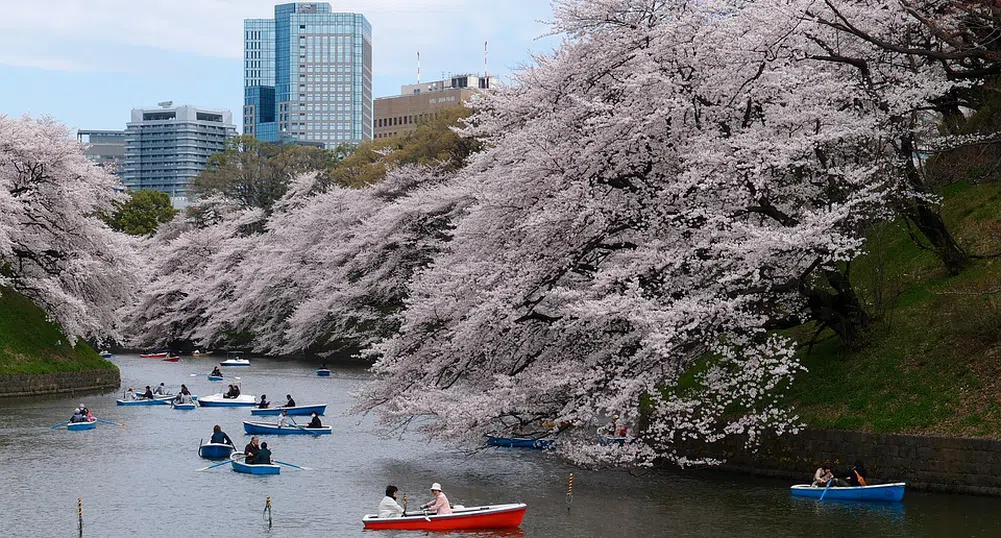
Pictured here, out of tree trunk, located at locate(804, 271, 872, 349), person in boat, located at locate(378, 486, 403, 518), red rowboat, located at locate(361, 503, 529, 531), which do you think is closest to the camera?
red rowboat, located at locate(361, 503, 529, 531)

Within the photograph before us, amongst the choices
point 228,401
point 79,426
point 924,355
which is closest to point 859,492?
point 924,355

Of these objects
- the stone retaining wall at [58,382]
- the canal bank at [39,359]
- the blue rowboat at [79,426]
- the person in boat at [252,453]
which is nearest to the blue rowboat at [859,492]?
the person in boat at [252,453]

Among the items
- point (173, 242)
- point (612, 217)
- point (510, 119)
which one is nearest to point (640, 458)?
point (612, 217)

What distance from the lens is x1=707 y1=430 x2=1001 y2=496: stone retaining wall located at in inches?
1046

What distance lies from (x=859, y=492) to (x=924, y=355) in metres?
4.84

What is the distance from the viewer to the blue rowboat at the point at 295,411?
46844 millimetres

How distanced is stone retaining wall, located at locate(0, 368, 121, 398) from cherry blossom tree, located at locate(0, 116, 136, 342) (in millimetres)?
2389

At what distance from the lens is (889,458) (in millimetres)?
28125

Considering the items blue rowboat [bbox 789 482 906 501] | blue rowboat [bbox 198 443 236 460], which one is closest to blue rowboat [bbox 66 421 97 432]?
blue rowboat [bbox 198 443 236 460]

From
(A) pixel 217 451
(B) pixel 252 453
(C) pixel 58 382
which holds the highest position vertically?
(C) pixel 58 382

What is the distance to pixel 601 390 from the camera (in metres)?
28.9

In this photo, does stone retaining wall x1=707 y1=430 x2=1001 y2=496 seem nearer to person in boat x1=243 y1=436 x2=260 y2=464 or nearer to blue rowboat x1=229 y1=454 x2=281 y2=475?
blue rowboat x1=229 y1=454 x2=281 y2=475

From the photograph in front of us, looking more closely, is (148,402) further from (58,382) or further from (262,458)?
(262,458)

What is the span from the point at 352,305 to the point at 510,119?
1368 inches
